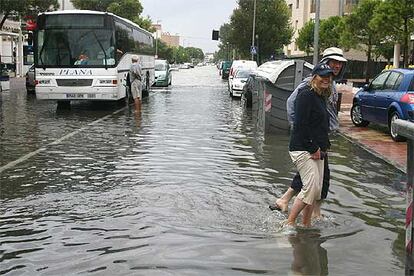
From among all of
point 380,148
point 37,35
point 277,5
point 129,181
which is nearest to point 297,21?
point 277,5

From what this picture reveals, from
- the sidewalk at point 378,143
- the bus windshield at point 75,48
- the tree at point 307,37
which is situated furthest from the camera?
the tree at point 307,37

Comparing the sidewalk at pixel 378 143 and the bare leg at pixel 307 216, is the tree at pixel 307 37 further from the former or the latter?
the bare leg at pixel 307 216

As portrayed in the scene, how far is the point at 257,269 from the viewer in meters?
5.05

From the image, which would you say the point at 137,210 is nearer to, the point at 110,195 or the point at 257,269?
the point at 110,195

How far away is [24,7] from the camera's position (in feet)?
97.7

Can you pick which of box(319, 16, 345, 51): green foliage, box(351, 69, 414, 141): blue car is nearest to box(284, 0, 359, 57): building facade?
box(319, 16, 345, 51): green foliage

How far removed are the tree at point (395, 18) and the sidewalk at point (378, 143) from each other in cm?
823

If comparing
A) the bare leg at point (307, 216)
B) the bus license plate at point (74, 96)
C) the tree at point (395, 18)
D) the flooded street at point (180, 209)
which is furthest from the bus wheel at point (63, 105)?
the bare leg at point (307, 216)

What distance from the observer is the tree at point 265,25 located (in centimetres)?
6269

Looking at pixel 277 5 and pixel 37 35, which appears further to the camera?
pixel 277 5

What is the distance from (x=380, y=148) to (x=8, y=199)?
786cm

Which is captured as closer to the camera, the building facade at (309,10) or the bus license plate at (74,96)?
the bus license plate at (74,96)

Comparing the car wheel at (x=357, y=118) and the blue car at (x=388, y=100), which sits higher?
the blue car at (x=388, y=100)

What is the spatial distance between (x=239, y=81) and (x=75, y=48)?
1016cm
